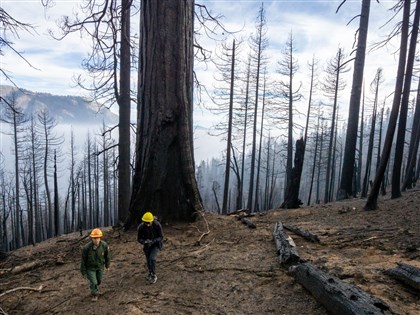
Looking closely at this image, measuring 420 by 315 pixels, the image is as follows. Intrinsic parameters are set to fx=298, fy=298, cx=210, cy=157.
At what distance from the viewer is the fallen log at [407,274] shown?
3.66m

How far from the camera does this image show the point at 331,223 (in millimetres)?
8008

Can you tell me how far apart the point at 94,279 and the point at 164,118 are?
3.89m

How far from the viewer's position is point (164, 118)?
7234 mm

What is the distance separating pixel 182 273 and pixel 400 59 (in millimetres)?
9132

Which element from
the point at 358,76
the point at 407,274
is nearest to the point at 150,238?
the point at 407,274

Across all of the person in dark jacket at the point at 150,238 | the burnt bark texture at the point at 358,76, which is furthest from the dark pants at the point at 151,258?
the burnt bark texture at the point at 358,76

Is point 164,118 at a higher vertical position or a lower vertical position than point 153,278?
higher

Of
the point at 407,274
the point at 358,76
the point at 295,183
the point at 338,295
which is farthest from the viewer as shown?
the point at 358,76

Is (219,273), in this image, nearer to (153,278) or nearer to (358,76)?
(153,278)

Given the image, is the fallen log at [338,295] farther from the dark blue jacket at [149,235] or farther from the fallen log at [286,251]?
the dark blue jacket at [149,235]

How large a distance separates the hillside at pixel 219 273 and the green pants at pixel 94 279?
0.14m

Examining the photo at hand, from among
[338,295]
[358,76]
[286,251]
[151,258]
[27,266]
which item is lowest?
[27,266]

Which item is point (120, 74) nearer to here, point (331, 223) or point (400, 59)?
point (331, 223)

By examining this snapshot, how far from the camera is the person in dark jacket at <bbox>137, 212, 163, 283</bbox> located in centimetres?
505
